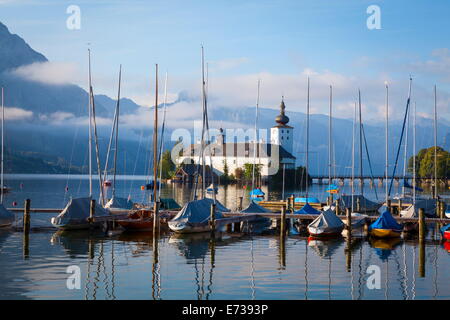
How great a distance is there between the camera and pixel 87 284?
2408 cm

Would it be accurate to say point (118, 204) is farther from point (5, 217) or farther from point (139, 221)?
point (5, 217)

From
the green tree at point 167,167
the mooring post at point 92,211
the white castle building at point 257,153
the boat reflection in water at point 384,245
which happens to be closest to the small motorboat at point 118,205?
the mooring post at point 92,211

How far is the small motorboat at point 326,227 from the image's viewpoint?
39281 millimetres

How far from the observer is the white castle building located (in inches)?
6767

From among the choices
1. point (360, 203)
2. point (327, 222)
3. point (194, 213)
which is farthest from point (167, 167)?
point (327, 222)

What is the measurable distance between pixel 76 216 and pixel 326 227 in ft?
59.2

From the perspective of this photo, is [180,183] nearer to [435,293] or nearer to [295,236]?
[295,236]

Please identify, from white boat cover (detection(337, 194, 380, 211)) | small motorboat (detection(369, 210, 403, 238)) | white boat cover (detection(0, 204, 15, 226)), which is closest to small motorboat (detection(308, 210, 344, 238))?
small motorboat (detection(369, 210, 403, 238))

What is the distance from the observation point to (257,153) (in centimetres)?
17500

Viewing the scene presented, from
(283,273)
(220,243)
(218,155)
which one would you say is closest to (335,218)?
(220,243)

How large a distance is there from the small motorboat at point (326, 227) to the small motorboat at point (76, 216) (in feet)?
51.7

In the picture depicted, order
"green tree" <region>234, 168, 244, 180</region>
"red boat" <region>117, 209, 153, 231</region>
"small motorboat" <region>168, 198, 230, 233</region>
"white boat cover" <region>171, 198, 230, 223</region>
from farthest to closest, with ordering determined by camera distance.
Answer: "green tree" <region>234, 168, 244, 180</region> < "red boat" <region>117, 209, 153, 231</region> < "white boat cover" <region>171, 198, 230, 223</region> < "small motorboat" <region>168, 198, 230, 233</region>

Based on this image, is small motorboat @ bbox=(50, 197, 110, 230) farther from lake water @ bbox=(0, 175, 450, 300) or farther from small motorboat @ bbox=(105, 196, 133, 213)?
small motorboat @ bbox=(105, 196, 133, 213)

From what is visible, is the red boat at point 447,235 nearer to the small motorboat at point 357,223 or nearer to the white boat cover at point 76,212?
the small motorboat at point 357,223
